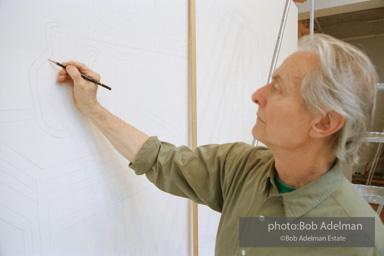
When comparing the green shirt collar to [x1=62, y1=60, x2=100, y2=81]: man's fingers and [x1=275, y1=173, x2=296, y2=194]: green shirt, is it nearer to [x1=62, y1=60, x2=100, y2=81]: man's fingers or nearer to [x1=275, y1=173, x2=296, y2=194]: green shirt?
[x1=275, y1=173, x2=296, y2=194]: green shirt

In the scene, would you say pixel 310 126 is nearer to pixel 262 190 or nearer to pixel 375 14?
pixel 262 190

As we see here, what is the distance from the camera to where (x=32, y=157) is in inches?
26.2

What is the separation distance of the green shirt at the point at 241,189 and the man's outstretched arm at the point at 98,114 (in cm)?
4

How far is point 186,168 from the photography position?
2.89 ft

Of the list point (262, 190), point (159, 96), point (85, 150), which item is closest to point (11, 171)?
point (85, 150)

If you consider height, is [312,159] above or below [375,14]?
below

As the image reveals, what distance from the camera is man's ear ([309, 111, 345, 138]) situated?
70cm

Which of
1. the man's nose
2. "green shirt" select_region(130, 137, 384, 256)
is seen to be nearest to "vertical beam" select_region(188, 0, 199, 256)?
"green shirt" select_region(130, 137, 384, 256)

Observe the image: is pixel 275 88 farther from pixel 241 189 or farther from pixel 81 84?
pixel 81 84

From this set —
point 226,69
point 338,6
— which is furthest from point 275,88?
point 338,6

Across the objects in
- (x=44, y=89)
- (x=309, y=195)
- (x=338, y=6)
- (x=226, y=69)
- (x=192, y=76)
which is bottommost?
(x=309, y=195)

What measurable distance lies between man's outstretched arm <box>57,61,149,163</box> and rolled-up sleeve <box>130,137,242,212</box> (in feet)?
0.14

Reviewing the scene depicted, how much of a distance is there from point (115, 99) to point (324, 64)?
591 mm

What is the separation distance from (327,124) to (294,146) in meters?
0.10
